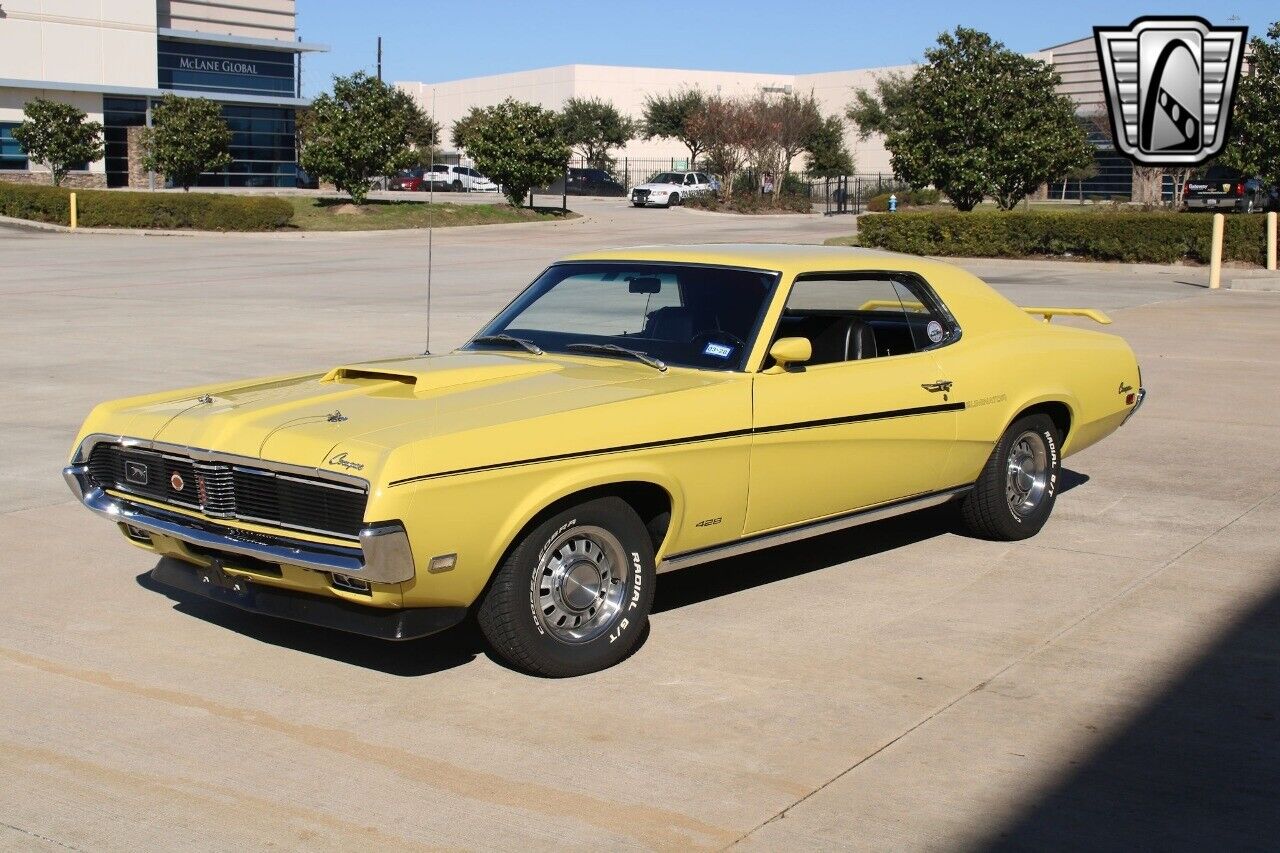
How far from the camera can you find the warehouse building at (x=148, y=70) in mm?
58375

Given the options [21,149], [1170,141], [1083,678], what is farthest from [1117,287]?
[21,149]

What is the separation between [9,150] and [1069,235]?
43406 mm

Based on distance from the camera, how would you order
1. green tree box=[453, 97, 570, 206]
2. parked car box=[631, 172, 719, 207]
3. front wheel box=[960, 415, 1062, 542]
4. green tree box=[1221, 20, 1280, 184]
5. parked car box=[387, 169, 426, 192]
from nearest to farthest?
front wheel box=[960, 415, 1062, 542] → green tree box=[1221, 20, 1280, 184] → green tree box=[453, 97, 570, 206] → parked car box=[631, 172, 719, 207] → parked car box=[387, 169, 426, 192]

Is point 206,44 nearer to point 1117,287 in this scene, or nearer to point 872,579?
point 1117,287

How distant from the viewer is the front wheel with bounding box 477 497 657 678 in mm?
5227

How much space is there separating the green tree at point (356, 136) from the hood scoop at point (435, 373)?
39.8 metres

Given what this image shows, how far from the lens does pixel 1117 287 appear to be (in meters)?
25.8

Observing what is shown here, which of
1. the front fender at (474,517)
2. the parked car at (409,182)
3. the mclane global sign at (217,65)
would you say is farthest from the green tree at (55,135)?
the front fender at (474,517)

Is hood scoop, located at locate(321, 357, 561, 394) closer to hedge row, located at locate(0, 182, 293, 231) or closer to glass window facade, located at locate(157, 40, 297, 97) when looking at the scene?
hedge row, located at locate(0, 182, 293, 231)

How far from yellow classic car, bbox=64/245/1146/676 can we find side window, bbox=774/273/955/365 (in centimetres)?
1

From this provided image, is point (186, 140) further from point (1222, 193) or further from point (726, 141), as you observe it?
point (1222, 193)

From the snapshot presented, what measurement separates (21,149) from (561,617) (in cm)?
5777
